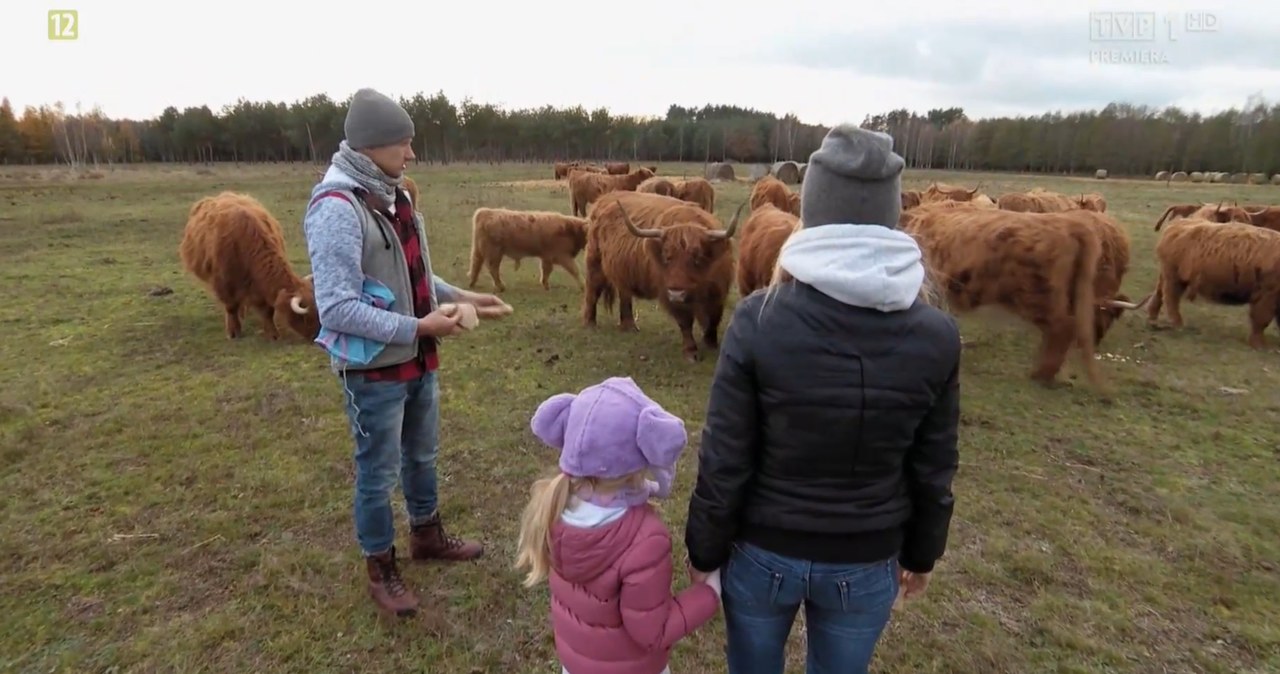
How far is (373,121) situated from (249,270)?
18.8 ft

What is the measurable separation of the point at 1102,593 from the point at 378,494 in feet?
11.4

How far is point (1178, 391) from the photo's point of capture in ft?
21.1

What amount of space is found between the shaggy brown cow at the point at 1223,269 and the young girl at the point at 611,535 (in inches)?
364

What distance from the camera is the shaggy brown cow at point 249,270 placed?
7.32 m

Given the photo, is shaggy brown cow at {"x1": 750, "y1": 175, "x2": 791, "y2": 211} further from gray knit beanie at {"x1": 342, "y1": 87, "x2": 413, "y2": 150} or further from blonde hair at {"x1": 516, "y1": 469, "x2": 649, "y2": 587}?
blonde hair at {"x1": 516, "y1": 469, "x2": 649, "y2": 587}

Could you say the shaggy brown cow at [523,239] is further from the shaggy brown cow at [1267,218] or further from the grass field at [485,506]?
the shaggy brown cow at [1267,218]

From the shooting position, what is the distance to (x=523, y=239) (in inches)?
424

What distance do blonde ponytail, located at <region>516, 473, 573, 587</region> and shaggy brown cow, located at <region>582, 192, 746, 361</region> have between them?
4.70 meters

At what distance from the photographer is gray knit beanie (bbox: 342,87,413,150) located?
102 inches

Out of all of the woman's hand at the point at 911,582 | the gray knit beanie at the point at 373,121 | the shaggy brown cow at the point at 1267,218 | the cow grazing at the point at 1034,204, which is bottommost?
the woman's hand at the point at 911,582

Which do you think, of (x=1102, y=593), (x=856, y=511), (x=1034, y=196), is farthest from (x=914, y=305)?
(x=1034, y=196)

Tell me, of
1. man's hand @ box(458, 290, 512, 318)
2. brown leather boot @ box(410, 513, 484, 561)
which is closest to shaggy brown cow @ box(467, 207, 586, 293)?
brown leather boot @ box(410, 513, 484, 561)

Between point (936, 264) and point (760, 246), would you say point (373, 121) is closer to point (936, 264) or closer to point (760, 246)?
point (760, 246)

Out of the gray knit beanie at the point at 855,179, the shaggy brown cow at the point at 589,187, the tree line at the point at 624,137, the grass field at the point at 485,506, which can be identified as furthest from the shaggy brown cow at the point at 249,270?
the tree line at the point at 624,137
